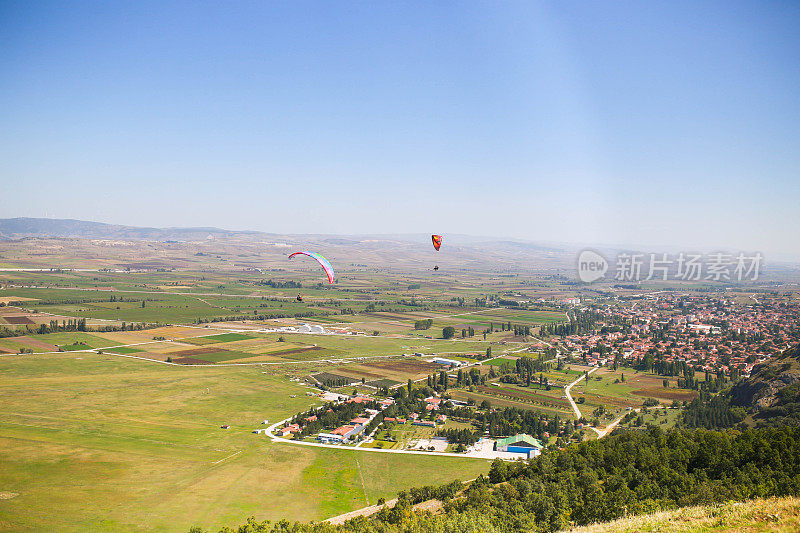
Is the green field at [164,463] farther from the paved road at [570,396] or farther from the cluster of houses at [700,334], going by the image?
the cluster of houses at [700,334]

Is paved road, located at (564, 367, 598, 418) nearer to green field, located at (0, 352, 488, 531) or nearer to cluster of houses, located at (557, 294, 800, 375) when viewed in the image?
cluster of houses, located at (557, 294, 800, 375)

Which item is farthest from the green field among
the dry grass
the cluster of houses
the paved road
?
the cluster of houses

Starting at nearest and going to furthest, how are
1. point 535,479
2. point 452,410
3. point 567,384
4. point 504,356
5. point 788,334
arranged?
point 535,479 → point 452,410 → point 567,384 → point 504,356 → point 788,334

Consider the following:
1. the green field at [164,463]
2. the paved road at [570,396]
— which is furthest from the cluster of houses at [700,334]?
the green field at [164,463]

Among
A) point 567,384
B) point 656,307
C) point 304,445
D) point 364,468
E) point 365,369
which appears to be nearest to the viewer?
point 364,468

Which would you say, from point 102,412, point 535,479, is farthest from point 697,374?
point 102,412

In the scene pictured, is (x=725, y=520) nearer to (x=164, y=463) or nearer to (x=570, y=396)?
(x=164, y=463)

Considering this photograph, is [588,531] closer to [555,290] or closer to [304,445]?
[304,445]
